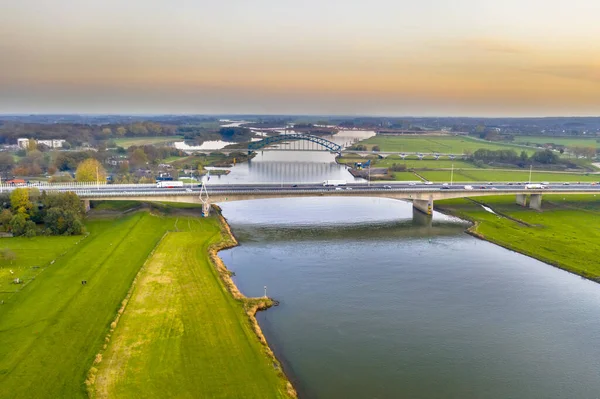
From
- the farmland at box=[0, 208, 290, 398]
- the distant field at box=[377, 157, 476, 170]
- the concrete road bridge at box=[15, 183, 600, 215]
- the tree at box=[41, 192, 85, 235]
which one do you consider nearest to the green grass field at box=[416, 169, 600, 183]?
the distant field at box=[377, 157, 476, 170]

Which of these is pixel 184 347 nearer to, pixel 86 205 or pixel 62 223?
pixel 62 223

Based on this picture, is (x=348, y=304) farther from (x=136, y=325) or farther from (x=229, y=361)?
(x=136, y=325)

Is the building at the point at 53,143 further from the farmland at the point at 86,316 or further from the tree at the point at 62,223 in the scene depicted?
the farmland at the point at 86,316

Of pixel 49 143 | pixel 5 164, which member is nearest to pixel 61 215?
pixel 5 164

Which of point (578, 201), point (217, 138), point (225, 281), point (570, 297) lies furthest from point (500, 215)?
point (217, 138)

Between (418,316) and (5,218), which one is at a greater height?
(5,218)

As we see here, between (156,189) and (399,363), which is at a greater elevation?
(156,189)
